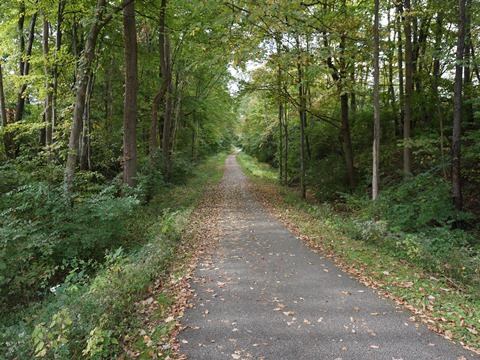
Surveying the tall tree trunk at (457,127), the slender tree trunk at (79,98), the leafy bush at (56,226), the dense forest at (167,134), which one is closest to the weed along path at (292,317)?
the dense forest at (167,134)

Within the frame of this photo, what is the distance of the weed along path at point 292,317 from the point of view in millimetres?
3535

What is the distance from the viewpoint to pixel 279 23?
7473 mm

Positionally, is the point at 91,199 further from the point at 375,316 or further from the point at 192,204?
the point at 375,316

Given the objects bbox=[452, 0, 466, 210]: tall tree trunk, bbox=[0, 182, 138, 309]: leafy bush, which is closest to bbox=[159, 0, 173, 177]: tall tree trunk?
bbox=[0, 182, 138, 309]: leafy bush

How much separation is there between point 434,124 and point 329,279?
35.4ft

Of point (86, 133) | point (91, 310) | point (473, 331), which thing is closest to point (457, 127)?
point (473, 331)

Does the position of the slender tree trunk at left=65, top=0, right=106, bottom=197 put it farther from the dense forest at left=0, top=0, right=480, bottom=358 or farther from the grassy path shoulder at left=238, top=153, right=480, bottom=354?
the grassy path shoulder at left=238, top=153, right=480, bottom=354

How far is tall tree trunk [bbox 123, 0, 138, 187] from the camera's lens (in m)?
10.6

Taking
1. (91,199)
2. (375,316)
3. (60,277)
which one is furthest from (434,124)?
(60,277)

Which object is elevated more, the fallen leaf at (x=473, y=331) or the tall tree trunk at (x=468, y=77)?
the tall tree trunk at (x=468, y=77)

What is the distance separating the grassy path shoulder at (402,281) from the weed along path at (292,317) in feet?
0.82

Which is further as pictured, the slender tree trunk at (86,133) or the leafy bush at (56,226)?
the slender tree trunk at (86,133)

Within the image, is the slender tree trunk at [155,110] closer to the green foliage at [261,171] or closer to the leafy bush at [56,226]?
the leafy bush at [56,226]

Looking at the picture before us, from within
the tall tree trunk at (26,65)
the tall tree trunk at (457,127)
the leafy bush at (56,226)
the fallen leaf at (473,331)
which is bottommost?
the fallen leaf at (473,331)
